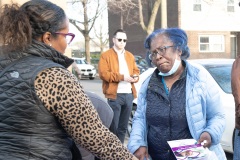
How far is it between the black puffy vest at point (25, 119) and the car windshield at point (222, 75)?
4.55 metres

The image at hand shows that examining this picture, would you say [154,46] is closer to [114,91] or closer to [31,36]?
[31,36]

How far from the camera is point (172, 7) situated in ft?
91.6

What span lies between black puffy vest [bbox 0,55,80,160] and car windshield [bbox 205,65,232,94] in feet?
14.9

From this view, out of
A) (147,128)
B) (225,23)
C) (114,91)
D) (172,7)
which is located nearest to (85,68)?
(172,7)

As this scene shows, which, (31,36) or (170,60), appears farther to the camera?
(170,60)

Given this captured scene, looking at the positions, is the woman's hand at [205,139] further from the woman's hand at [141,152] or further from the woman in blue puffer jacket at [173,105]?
the woman's hand at [141,152]

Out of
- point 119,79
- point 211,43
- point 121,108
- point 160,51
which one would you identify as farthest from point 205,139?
point 211,43

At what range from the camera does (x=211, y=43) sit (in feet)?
94.6

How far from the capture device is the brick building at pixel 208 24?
27.5 meters

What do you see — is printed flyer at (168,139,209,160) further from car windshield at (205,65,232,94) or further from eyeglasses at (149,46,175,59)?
car windshield at (205,65,232,94)

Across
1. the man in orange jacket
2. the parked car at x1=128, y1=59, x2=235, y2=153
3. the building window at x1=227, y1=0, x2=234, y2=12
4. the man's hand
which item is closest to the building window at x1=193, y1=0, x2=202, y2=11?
the building window at x1=227, y1=0, x2=234, y2=12

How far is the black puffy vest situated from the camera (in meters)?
1.72

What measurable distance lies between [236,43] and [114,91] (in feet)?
89.1

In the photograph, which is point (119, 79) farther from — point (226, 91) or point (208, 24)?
point (208, 24)
